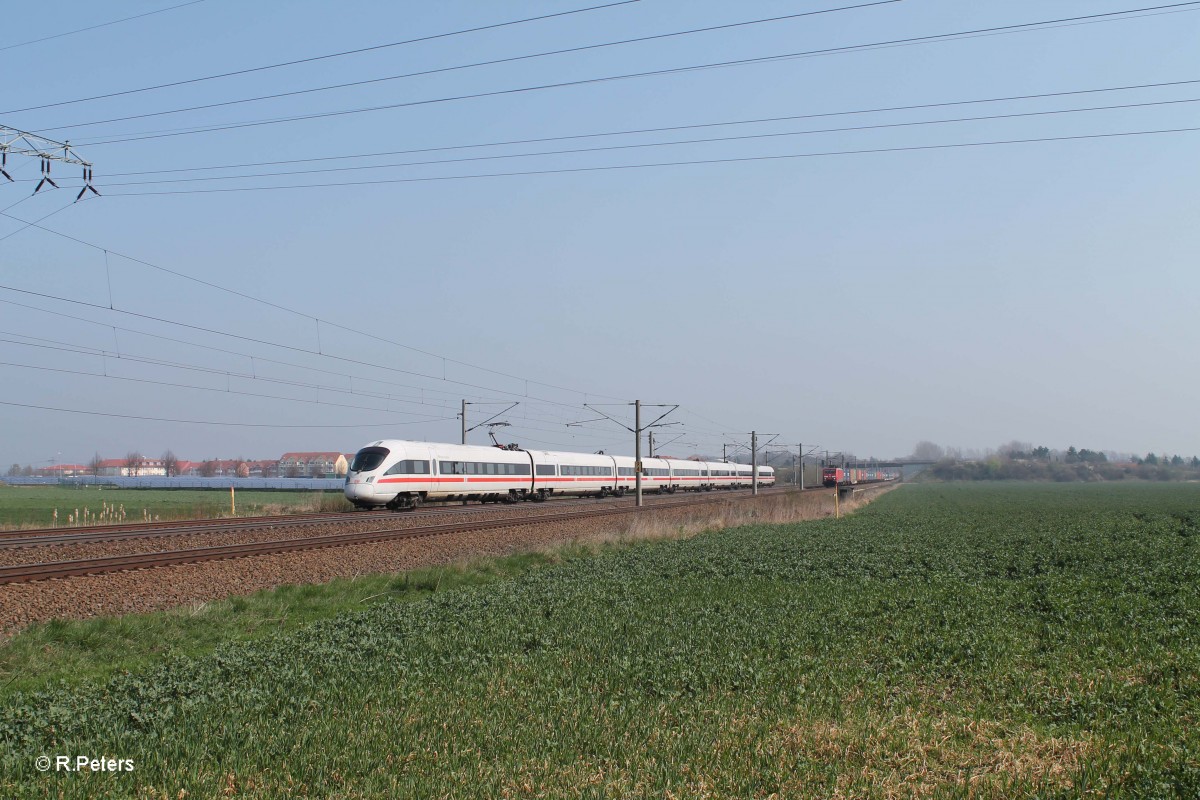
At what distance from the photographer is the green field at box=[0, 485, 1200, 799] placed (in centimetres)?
638

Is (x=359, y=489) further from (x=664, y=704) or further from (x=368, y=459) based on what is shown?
(x=664, y=704)

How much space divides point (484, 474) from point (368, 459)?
1031cm

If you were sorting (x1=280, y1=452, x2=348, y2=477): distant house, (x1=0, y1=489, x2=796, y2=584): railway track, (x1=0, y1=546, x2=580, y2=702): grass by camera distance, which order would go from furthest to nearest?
(x1=280, y1=452, x2=348, y2=477): distant house
(x1=0, y1=489, x2=796, y2=584): railway track
(x1=0, y1=546, x2=580, y2=702): grass

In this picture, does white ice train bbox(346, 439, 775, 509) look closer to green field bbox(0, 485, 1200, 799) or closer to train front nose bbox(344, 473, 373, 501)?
train front nose bbox(344, 473, 373, 501)

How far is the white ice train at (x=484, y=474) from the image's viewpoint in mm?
40344

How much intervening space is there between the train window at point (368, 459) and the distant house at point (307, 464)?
133 metres

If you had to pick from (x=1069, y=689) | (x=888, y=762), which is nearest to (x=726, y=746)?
(x=888, y=762)

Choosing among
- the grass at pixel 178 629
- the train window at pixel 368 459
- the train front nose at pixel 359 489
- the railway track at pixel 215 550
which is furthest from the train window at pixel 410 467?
the grass at pixel 178 629

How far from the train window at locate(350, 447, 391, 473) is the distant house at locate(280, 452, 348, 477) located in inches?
5250

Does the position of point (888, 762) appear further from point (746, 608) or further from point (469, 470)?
point (469, 470)

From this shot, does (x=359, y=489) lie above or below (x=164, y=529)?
above

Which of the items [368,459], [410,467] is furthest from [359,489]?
[410,467]

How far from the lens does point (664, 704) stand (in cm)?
830

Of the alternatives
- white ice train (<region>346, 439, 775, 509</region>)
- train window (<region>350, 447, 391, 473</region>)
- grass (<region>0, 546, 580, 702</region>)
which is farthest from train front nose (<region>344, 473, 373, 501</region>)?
grass (<region>0, 546, 580, 702</region>)
